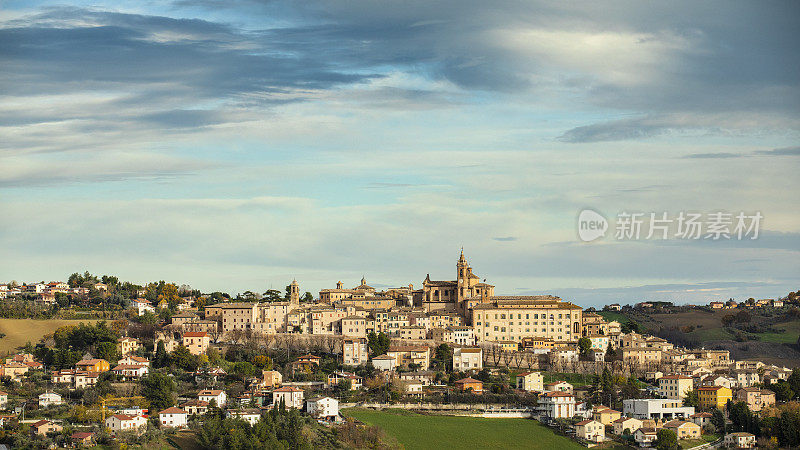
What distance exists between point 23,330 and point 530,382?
93.7 feet

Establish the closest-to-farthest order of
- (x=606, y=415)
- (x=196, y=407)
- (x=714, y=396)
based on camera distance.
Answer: (x=196, y=407), (x=606, y=415), (x=714, y=396)

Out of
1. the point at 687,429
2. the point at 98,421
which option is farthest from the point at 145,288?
the point at 687,429

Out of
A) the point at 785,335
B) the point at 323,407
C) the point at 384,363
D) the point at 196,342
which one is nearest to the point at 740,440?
the point at 384,363

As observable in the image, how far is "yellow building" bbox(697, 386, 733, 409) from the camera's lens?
50.7m

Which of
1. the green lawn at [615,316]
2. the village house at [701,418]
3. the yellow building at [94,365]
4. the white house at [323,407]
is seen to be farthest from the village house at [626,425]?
the green lawn at [615,316]

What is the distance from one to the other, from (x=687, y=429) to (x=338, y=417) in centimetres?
1462

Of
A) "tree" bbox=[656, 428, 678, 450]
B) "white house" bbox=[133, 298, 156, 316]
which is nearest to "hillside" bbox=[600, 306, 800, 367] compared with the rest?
"tree" bbox=[656, 428, 678, 450]

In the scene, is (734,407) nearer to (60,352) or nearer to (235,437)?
(235,437)

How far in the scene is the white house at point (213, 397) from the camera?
46062mm

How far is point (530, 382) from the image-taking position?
171ft

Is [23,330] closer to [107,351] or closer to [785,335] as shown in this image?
[107,351]

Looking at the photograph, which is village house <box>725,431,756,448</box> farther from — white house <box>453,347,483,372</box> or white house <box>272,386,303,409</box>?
white house <box>272,386,303,409</box>

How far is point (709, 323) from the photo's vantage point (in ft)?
271

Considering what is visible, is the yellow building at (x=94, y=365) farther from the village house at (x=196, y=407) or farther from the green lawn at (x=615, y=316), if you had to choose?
the green lawn at (x=615, y=316)
